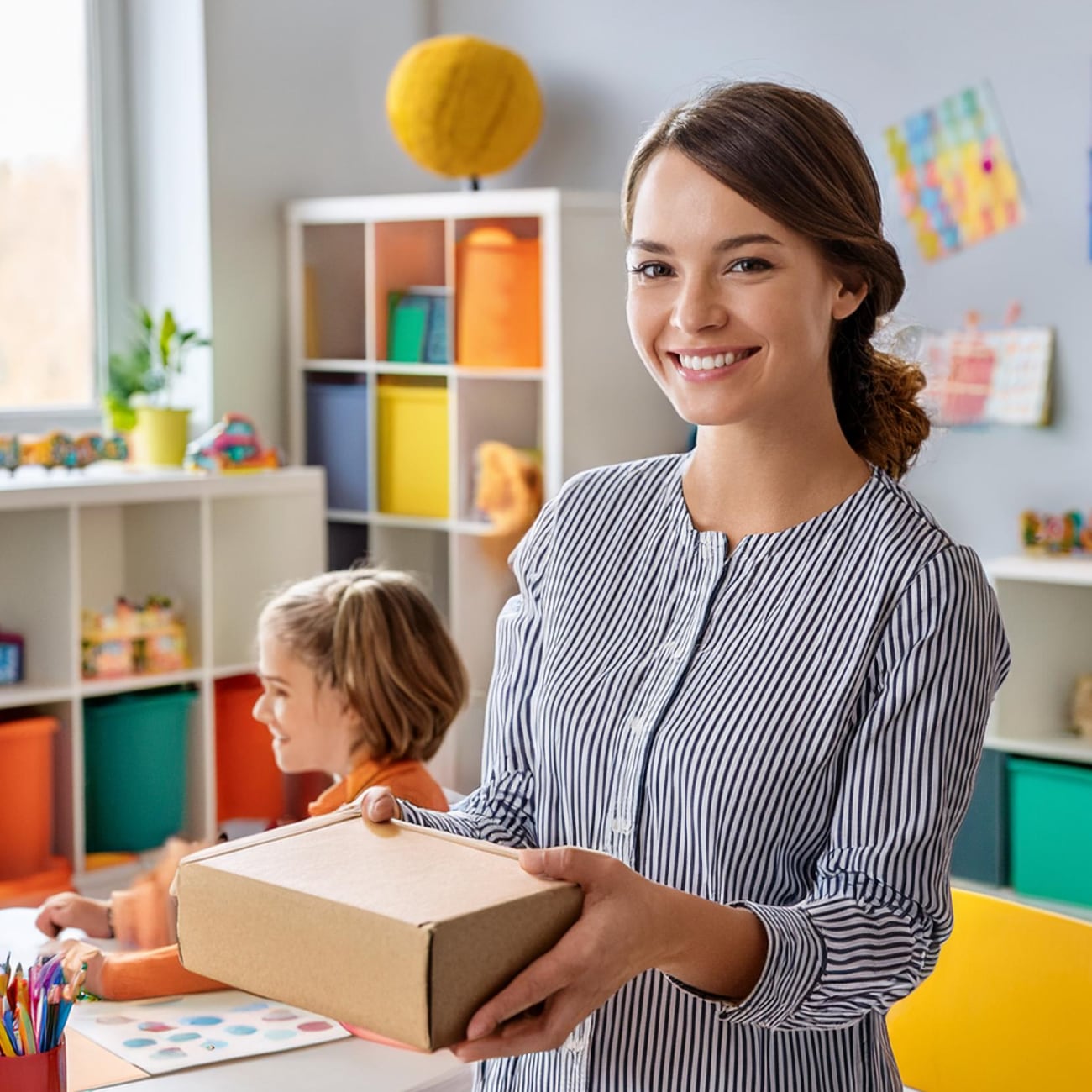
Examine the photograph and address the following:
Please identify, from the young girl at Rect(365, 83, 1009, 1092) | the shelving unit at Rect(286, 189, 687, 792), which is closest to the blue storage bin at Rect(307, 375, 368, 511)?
the shelving unit at Rect(286, 189, 687, 792)

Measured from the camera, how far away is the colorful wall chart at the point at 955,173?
3.38 metres

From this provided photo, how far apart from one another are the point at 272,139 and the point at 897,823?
11.2 ft

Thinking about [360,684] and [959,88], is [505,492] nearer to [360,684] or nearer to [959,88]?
[959,88]

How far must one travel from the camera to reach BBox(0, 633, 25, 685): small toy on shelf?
3377mm

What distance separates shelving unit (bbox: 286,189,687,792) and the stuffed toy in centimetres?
3

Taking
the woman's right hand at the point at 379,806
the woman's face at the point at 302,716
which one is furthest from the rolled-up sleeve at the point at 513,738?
the woman's face at the point at 302,716

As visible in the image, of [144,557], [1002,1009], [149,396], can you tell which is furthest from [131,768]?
[1002,1009]

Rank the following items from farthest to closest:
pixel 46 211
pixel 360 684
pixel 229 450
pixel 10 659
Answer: pixel 46 211, pixel 229 450, pixel 10 659, pixel 360 684

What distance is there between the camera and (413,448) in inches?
154

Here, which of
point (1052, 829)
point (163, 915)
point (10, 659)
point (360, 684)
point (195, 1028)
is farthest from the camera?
point (10, 659)

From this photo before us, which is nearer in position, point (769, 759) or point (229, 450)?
point (769, 759)

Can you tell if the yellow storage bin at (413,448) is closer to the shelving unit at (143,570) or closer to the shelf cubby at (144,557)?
the shelving unit at (143,570)

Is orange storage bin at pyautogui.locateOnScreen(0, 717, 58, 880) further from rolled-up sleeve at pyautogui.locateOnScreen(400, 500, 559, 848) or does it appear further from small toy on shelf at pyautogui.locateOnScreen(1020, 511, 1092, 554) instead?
rolled-up sleeve at pyautogui.locateOnScreen(400, 500, 559, 848)

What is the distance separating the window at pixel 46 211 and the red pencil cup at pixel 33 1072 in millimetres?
2720
